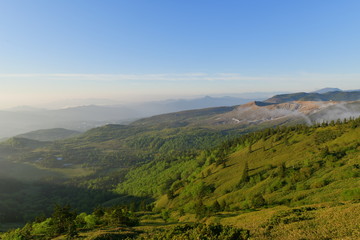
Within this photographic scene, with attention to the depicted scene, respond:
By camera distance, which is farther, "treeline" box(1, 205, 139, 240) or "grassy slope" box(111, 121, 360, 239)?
"treeline" box(1, 205, 139, 240)

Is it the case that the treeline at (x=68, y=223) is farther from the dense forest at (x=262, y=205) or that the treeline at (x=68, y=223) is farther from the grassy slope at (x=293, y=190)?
the grassy slope at (x=293, y=190)

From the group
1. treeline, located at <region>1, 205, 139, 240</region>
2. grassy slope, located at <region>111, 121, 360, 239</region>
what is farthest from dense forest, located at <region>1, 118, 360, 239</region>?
treeline, located at <region>1, 205, 139, 240</region>

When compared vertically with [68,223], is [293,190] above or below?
below

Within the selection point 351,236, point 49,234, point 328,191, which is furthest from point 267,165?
point 49,234

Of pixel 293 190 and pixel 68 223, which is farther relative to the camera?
pixel 293 190

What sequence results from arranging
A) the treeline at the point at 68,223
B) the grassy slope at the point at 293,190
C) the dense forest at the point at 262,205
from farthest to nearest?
the treeline at the point at 68,223
the dense forest at the point at 262,205
the grassy slope at the point at 293,190

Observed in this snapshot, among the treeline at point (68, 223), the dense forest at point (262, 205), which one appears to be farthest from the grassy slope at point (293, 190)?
the treeline at point (68, 223)

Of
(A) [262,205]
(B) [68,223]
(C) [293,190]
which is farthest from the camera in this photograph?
(C) [293,190]

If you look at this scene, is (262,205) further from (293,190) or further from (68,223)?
(68,223)

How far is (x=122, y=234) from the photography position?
44625 mm

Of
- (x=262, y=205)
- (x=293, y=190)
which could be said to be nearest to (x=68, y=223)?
(x=262, y=205)

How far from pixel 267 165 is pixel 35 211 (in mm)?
233367

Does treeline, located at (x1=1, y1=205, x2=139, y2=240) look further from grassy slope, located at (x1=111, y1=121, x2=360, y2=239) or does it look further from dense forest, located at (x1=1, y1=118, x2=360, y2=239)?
grassy slope, located at (x1=111, y1=121, x2=360, y2=239)

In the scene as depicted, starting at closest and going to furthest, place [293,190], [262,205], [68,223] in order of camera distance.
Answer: [68,223] → [262,205] → [293,190]
